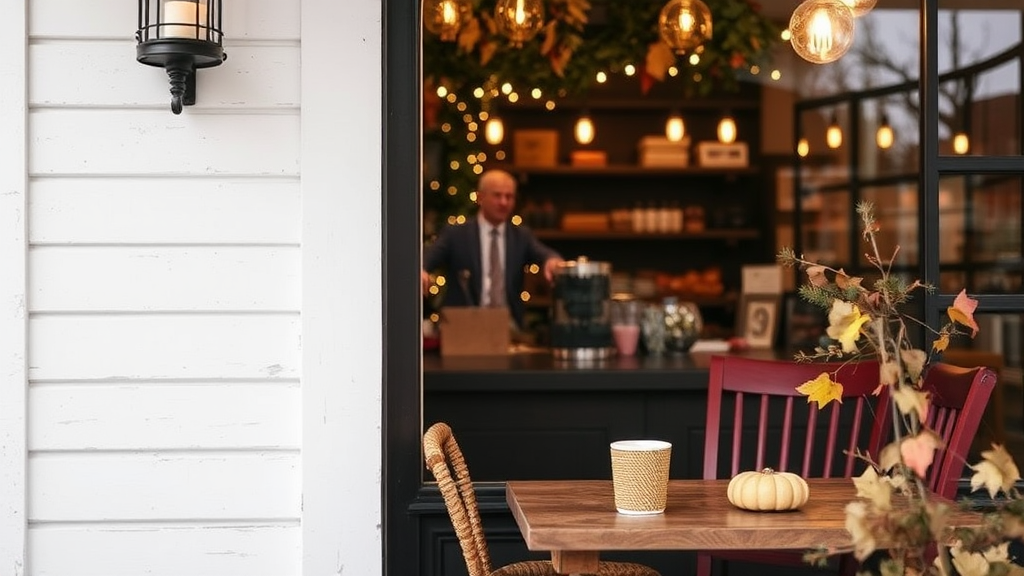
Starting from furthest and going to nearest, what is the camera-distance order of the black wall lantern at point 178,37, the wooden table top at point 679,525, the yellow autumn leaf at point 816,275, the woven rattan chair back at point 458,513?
the black wall lantern at point 178,37 < the woven rattan chair back at point 458,513 < the wooden table top at point 679,525 < the yellow autumn leaf at point 816,275

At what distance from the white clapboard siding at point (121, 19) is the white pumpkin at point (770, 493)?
5.04 feet

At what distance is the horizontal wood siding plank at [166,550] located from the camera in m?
3.12

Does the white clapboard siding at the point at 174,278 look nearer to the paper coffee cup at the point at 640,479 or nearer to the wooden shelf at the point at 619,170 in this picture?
the paper coffee cup at the point at 640,479

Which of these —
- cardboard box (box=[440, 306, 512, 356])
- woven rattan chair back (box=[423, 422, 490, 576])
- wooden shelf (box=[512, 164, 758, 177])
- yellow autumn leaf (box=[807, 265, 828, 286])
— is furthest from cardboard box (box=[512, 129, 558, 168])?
yellow autumn leaf (box=[807, 265, 828, 286])

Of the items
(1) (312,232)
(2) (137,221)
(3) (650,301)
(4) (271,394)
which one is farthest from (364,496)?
(3) (650,301)

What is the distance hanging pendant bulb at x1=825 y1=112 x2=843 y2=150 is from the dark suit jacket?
265cm

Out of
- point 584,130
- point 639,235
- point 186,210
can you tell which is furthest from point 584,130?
point 186,210

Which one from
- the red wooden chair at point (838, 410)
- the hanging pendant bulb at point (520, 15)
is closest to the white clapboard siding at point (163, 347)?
the red wooden chair at point (838, 410)

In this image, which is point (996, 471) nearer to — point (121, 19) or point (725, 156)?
point (121, 19)

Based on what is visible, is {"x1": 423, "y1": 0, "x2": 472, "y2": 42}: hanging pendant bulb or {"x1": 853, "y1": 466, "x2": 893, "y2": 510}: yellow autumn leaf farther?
{"x1": 423, "y1": 0, "x2": 472, "y2": 42}: hanging pendant bulb

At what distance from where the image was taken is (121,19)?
10.2ft

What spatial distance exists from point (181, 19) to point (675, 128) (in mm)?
5496

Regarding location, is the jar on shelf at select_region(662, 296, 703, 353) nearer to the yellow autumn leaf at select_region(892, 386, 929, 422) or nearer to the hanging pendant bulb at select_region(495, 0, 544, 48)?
the hanging pendant bulb at select_region(495, 0, 544, 48)

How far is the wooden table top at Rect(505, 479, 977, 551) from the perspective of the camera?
216 centimetres
